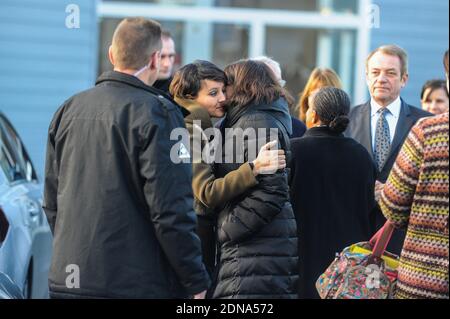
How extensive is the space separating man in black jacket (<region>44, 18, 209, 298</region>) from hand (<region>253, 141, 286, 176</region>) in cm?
74

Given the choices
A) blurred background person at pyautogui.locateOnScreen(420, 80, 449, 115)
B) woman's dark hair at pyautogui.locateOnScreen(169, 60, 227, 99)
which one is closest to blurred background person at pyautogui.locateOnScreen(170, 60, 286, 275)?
woman's dark hair at pyautogui.locateOnScreen(169, 60, 227, 99)

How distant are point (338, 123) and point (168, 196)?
1.85m

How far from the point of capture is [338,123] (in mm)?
5578

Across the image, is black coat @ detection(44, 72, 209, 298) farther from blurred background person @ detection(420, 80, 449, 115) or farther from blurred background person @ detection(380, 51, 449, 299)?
blurred background person @ detection(420, 80, 449, 115)

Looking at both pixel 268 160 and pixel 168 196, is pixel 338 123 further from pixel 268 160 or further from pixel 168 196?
pixel 168 196

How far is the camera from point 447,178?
3.84 meters

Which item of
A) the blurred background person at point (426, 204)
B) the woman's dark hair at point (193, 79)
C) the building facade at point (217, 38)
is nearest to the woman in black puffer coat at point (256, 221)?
the woman's dark hair at point (193, 79)

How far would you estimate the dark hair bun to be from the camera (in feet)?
18.3

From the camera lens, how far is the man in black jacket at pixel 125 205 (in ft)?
13.2

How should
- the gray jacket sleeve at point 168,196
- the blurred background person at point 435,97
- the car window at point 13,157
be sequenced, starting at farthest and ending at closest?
the blurred background person at point 435,97, the car window at point 13,157, the gray jacket sleeve at point 168,196

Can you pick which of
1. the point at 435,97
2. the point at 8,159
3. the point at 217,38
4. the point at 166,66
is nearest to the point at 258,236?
the point at 166,66

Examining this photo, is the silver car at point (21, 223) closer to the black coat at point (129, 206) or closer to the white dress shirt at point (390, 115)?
the black coat at point (129, 206)

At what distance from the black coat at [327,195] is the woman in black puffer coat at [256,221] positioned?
602 millimetres

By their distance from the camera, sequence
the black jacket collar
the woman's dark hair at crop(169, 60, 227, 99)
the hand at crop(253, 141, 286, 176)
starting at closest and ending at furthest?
1. the black jacket collar
2. the hand at crop(253, 141, 286, 176)
3. the woman's dark hair at crop(169, 60, 227, 99)
